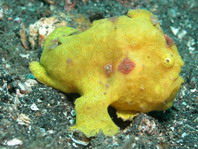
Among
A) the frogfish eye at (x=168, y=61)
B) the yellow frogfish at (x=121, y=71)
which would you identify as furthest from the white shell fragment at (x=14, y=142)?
the frogfish eye at (x=168, y=61)

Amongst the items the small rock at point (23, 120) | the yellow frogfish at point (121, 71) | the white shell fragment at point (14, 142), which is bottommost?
the small rock at point (23, 120)

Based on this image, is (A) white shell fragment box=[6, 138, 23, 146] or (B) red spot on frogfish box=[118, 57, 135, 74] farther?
(B) red spot on frogfish box=[118, 57, 135, 74]

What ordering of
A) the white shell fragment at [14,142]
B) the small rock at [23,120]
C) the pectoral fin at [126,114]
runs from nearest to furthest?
Result: the white shell fragment at [14,142] < the small rock at [23,120] < the pectoral fin at [126,114]

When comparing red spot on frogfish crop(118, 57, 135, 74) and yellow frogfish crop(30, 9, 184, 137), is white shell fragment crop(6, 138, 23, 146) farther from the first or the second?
red spot on frogfish crop(118, 57, 135, 74)

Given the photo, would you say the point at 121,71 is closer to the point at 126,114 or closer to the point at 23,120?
the point at 126,114

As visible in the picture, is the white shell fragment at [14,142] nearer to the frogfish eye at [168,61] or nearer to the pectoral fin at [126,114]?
the pectoral fin at [126,114]

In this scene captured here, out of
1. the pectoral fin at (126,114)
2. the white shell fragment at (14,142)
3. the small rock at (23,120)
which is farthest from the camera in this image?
the pectoral fin at (126,114)

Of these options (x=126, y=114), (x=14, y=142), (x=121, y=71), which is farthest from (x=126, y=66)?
(x=14, y=142)

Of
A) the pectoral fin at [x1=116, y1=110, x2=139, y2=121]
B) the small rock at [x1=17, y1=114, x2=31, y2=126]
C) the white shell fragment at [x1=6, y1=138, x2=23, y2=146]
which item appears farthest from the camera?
the pectoral fin at [x1=116, y1=110, x2=139, y2=121]

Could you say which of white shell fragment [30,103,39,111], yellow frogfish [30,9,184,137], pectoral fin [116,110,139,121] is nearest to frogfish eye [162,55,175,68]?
yellow frogfish [30,9,184,137]
